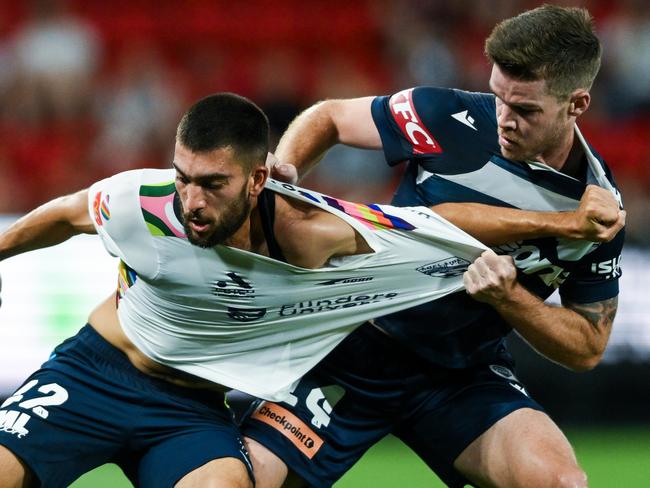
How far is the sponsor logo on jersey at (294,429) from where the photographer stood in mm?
3998

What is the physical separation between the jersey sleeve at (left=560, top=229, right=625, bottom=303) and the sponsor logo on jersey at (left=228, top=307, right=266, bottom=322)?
3.69 feet

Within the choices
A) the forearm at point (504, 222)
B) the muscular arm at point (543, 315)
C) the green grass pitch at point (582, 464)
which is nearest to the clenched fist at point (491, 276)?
the muscular arm at point (543, 315)

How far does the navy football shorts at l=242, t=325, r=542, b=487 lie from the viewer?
13.1ft

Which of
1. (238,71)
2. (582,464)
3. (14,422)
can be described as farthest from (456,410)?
(238,71)

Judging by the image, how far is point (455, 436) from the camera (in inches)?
156

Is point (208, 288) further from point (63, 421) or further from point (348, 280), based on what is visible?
point (63, 421)

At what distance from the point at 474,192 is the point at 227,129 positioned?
0.97 m

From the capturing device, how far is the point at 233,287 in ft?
11.9

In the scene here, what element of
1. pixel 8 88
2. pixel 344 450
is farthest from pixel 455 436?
pixel 8 88

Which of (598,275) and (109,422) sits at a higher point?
(598,275)

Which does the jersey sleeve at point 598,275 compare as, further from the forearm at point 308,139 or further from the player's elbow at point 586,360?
the forearm at point 308,139

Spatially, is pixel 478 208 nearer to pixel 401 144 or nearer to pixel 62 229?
pixel 401 144

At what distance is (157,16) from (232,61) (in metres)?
0.86

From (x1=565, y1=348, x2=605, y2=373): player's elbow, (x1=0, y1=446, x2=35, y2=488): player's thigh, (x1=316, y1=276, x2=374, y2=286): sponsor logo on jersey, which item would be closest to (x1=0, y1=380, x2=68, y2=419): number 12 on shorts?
(x1=0, y1=446, x2=35, y2=488): player's thigh
